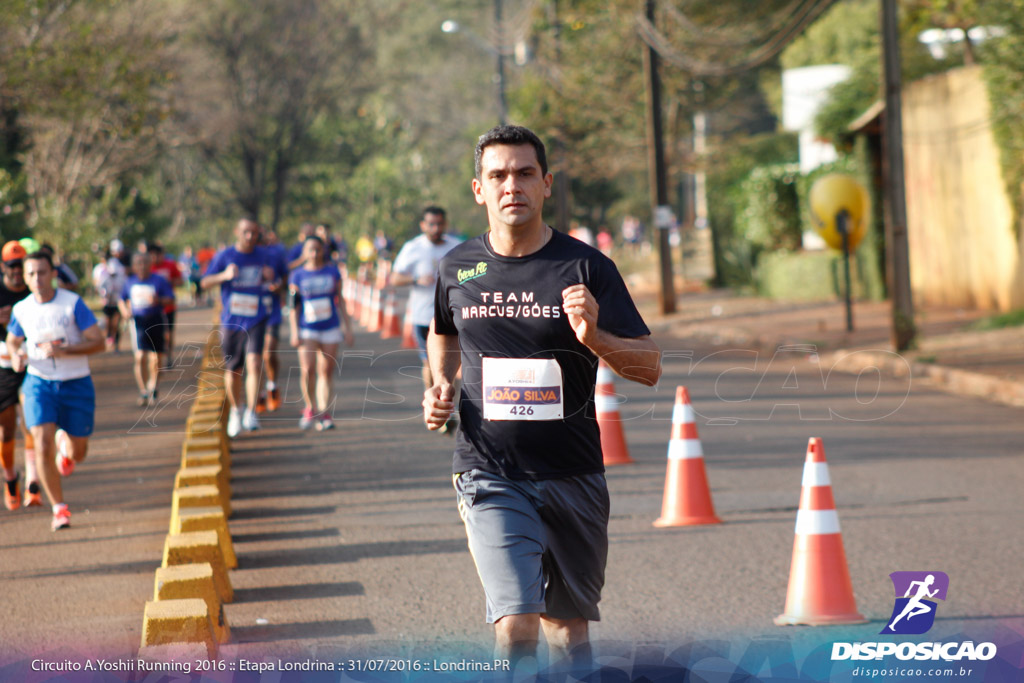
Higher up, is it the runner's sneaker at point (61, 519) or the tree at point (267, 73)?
the tree at point (267, 73)

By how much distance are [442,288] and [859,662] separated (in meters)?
2.20

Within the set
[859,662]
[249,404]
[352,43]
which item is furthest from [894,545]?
[352,43]

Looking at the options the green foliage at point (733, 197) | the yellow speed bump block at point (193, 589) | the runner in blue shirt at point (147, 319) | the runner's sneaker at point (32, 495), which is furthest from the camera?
the green foliage at point (733, 197)

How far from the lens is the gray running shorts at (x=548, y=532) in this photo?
3992mm

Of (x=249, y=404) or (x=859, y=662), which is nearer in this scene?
(x=859, y=662)

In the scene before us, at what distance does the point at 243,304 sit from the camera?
41.8 feet

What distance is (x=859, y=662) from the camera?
493 cm

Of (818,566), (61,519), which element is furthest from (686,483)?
(61,519)

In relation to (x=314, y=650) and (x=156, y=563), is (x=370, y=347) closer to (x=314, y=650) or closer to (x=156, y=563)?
(x=156, y=563)

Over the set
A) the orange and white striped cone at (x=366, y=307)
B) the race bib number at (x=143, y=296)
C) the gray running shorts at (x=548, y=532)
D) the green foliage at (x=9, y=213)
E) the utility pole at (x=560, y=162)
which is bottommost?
the gray running shorts at (x=548, y=532)

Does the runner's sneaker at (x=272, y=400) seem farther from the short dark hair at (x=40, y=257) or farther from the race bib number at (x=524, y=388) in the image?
the race bib number at (x=524, y=388)

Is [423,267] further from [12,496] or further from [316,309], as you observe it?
[12,496]

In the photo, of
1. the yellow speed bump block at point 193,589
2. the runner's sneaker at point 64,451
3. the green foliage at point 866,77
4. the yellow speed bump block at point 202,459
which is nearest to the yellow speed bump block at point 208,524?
the yellow speed bump block at point 193,589

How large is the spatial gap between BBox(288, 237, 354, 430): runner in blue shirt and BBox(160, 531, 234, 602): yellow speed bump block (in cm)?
606
